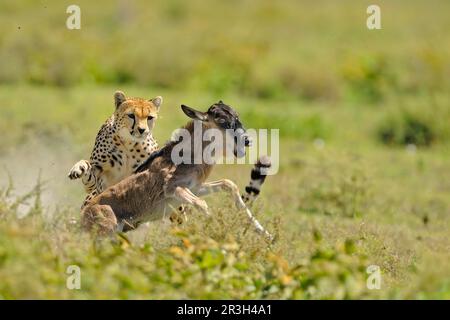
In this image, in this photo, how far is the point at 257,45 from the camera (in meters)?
28.5

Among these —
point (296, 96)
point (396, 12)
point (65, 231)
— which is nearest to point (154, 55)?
point (296, 96)

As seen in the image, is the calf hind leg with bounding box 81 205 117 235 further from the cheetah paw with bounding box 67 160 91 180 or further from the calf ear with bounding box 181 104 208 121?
the cheetah paw with bounding box 67 160 91 180

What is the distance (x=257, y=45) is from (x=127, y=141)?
18.7m

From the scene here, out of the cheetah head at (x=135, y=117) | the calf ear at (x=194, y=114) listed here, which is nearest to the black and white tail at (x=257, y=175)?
the calf ear at (x=194, y=114)

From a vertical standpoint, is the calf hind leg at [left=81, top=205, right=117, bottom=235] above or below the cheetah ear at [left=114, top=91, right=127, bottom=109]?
below

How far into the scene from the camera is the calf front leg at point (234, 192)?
8.78 meters

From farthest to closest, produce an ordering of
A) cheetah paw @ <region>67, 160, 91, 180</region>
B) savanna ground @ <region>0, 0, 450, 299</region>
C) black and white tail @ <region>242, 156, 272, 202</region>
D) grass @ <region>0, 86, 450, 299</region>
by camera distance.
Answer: cheetah paw @ <region>67, 160, 91, 180</region> → black and white tail @ <region>242, 156, 272, 202</region> → savanna ground @ <region>0, 0, 450, 299</region> → grass @ <region>0, 86, 450, 299</region>

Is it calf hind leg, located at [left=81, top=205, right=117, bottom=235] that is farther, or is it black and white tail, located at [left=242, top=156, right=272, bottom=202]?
black and white tail, located at [left=242, top=156, right=272, bottom=202]

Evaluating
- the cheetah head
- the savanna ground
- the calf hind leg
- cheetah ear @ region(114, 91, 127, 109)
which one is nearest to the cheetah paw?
the savanna ground

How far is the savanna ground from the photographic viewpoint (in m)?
7.23

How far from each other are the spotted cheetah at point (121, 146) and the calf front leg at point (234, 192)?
3.70ft

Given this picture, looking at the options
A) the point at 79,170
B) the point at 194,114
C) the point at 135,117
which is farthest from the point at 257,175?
the point at 79,170

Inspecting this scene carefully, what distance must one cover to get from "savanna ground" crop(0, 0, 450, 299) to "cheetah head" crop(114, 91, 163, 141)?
35.9 inches

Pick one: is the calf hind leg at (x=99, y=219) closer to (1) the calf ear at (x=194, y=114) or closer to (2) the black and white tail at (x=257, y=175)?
(1) the calf ear at (x=194, y=114)
